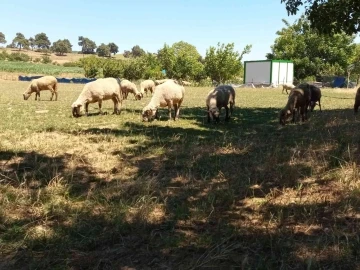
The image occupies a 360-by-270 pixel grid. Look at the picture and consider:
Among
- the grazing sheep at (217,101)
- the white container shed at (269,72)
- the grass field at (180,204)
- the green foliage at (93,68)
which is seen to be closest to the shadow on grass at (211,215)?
the grass field at (180,204)

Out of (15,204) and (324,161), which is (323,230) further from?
(15,204)

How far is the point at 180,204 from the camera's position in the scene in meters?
5.71

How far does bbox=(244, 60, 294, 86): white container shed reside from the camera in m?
64.4

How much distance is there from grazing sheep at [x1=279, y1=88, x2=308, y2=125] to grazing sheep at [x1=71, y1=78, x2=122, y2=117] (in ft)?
A: 25.4

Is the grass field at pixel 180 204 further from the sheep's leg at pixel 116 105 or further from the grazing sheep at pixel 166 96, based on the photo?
the sheep's leg at pixel 116 105

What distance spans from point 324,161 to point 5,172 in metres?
6.22

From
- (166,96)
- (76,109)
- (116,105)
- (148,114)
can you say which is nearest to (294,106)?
(166,96)

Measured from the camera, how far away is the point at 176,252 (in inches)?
170

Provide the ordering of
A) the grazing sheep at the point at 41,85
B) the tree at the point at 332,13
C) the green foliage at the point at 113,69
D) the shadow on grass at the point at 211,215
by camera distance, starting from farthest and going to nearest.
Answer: the green foliage at the point at 113,69
the grazing sheep at the point at 41,85
the tree at the point at 332,13
the shadow on grass at the point at 211,215

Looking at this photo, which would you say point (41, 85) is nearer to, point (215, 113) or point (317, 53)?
point (215, 113)

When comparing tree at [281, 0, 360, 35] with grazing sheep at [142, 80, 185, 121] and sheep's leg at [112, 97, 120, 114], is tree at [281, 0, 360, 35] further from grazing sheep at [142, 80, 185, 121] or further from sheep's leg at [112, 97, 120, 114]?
sheep's leg at [112, 97, 120, 114]

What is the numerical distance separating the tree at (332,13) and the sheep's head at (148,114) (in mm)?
6800

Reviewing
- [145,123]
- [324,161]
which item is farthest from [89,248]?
[145,123]

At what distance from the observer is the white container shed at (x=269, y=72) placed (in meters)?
64.4
